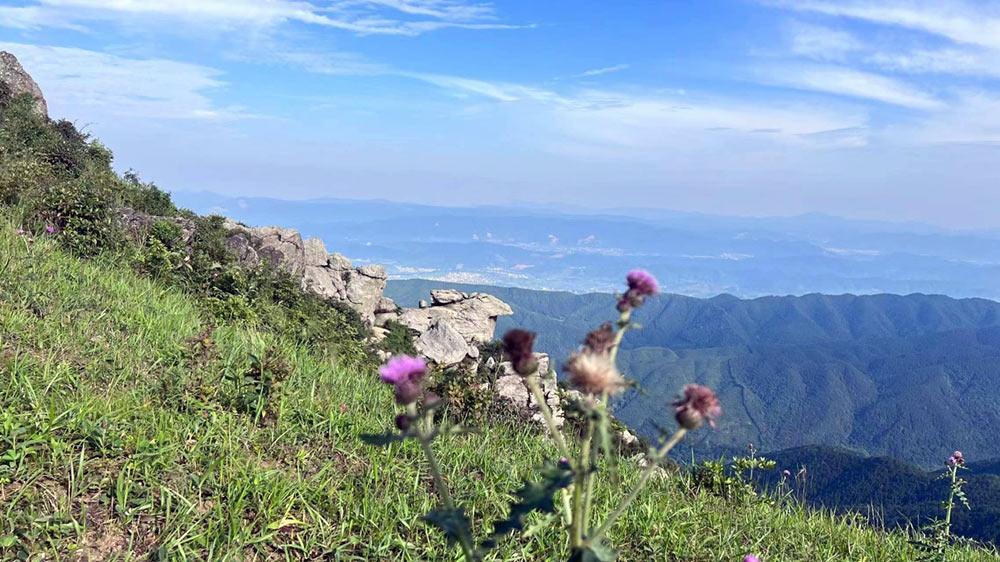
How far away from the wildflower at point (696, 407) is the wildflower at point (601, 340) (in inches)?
8.5

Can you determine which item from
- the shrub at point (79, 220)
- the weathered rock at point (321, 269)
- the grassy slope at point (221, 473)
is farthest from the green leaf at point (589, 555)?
the weathered rock at point (321, 269)

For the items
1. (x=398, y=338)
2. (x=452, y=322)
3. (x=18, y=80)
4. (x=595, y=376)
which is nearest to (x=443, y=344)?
(x=398, y=338)

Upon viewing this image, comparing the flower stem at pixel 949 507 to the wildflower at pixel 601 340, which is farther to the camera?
the flower stem at pixel 949 507

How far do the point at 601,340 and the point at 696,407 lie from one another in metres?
0.27

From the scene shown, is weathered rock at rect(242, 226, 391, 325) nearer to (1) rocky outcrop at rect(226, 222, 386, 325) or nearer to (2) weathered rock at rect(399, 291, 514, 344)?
(1) rocky outcrop at rect(226, 222, 386, 325)

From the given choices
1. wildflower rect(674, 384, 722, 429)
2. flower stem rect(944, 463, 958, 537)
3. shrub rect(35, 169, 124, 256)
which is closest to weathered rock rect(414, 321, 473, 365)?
shrub rect(35, 169, 124, 256)

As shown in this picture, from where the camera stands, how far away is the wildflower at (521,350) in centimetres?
149

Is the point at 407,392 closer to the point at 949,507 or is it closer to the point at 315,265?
the point at 949,507

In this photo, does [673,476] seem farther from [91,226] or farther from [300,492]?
[91,226]

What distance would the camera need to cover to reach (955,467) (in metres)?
5.58

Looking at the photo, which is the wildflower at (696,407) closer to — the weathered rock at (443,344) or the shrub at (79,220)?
the shrub at (79,220)

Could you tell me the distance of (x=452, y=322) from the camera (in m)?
32.5

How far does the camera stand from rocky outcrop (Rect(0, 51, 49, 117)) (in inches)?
890

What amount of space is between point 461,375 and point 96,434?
4540 millimetres
